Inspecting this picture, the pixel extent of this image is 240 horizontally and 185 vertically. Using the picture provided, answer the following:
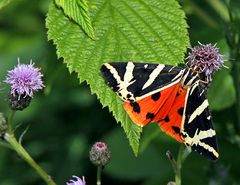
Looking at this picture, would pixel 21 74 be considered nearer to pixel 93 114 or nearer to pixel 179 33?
pixel 179 33

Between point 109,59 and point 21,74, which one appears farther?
point 21,74

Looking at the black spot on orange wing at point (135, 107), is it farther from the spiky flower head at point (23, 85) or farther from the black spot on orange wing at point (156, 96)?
the spiky flower head at point (23, 85)

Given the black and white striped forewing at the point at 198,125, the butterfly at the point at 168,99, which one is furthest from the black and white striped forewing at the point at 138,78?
the black and white striped forewing at the point at 198,125

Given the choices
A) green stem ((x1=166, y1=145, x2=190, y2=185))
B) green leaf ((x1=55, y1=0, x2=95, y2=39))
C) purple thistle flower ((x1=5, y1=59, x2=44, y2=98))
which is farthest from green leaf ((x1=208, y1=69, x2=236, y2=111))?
green leaf ((x1=55, y1=0, x2=95, y2=39))

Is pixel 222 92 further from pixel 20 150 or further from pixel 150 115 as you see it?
pixel 20 150

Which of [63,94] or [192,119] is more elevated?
[192,119]

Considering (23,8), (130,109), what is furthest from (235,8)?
(23,8)

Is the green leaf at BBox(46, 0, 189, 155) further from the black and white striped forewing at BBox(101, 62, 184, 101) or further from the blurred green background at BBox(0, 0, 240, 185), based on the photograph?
the blurred green background at BBox(0, 0, 240, 185)

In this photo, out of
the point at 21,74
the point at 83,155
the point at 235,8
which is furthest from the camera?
the point at 83,155
